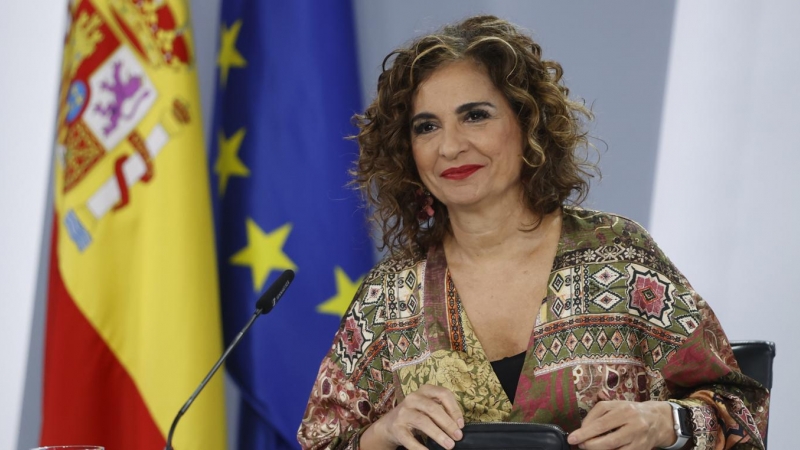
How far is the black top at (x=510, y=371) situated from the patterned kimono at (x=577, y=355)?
18 millimetres

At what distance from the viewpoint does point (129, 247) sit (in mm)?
2389

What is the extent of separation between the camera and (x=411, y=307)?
1.72 metres

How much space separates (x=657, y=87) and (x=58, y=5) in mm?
1839

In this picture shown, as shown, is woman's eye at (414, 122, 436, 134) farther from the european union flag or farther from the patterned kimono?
the european union flag

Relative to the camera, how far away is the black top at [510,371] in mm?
1572

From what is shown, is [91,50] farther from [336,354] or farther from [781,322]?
[781,322]

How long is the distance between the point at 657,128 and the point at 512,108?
4.29 feet

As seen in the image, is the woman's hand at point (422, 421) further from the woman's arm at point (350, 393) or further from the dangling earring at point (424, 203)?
the dangling earring at point (424, 203)

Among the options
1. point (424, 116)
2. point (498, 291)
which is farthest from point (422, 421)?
point (424, 116)

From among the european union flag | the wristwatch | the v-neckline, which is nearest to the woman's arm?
the v-neckline

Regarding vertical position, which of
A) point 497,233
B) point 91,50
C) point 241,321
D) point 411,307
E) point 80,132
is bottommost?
point 241,321

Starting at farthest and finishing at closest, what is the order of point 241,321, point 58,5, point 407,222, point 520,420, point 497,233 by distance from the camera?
1. point 58,5
2. point 241,321
3. point 407,222
4. point 497,233
5. point 520,420

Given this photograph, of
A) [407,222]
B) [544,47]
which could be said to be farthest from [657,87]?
[407,222]

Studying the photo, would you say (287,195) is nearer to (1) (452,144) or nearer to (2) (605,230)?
(1) (452,144)
